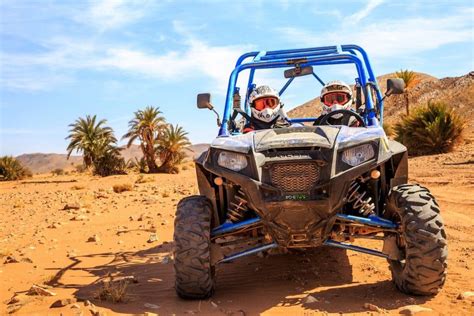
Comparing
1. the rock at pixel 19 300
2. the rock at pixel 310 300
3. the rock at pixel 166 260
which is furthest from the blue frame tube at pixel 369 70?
the rock at pixel 19 300

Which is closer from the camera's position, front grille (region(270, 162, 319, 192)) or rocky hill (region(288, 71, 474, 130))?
front grille (region(270, 162, 319, 192))

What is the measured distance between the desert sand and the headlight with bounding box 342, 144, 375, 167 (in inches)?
42.4

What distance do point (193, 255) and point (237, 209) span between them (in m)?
0.55

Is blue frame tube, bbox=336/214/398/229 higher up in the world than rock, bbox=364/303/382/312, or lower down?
higher up

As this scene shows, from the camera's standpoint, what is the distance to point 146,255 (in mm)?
6676

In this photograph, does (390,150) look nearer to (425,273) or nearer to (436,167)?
(425,273)

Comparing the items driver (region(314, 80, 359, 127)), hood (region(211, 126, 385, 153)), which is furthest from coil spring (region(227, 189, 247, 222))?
driver (region(314, 80, 359, 127))

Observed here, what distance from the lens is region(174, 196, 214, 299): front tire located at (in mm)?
4258

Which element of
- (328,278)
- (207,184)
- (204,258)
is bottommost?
(328,278)

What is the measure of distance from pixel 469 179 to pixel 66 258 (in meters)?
8.53

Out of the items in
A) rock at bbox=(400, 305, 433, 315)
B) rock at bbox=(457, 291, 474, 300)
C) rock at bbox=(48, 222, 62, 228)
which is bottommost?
rock at bbox=(457, 291, 474, 300)

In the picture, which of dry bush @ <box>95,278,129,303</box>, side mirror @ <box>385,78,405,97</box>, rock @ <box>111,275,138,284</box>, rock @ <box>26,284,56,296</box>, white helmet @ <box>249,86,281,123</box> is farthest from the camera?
white helmet @ <box>249,86,281,123</box>

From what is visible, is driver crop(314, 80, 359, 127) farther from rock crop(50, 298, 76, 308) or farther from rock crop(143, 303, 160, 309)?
rock crop(50, 298, 76, 308)

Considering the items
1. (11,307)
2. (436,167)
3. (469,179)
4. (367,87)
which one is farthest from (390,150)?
(436,167)
